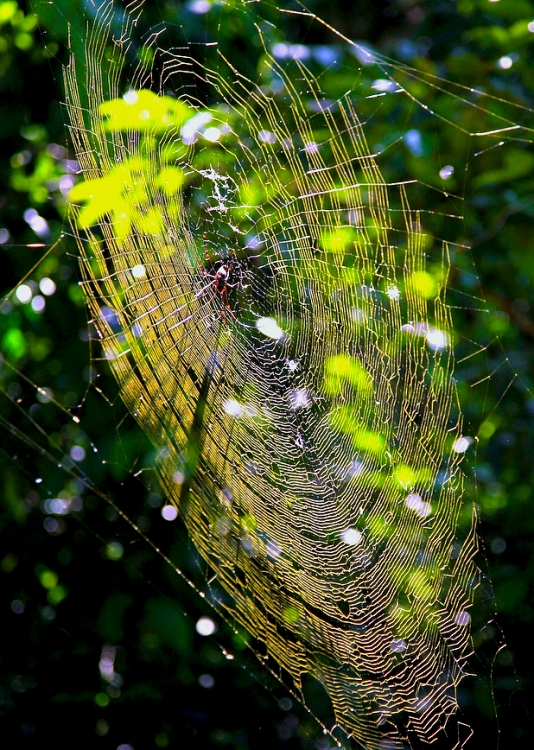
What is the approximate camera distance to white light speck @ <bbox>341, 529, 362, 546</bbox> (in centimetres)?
138

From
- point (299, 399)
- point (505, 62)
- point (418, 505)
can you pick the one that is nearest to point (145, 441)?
point (299, 399)

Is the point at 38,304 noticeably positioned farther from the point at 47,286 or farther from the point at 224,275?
the point at 224,275

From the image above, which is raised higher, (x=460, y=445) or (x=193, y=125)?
(x=193, y=125)

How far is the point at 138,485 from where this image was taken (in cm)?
170

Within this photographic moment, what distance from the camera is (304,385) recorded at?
5.19 feet

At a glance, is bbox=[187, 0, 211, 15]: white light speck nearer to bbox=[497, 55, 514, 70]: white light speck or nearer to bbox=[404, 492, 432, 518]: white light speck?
bbox=[497, 55, 514, 70]: white light speck

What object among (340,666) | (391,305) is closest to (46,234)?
(391,305)

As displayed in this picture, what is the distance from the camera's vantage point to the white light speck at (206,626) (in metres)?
1.67

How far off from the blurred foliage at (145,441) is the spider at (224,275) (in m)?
0.18

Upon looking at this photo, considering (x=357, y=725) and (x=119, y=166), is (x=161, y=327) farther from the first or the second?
(x=357, y=725)

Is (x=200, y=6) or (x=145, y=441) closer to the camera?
(x=200, y=6)

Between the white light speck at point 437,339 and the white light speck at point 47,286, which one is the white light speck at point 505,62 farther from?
the white light speck at point 47,286

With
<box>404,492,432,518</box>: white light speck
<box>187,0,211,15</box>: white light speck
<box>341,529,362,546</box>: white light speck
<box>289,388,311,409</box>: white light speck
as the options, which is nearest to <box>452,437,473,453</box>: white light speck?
<box>404,492,432,518</box>: white light speck

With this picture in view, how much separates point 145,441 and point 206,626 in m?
0.47
